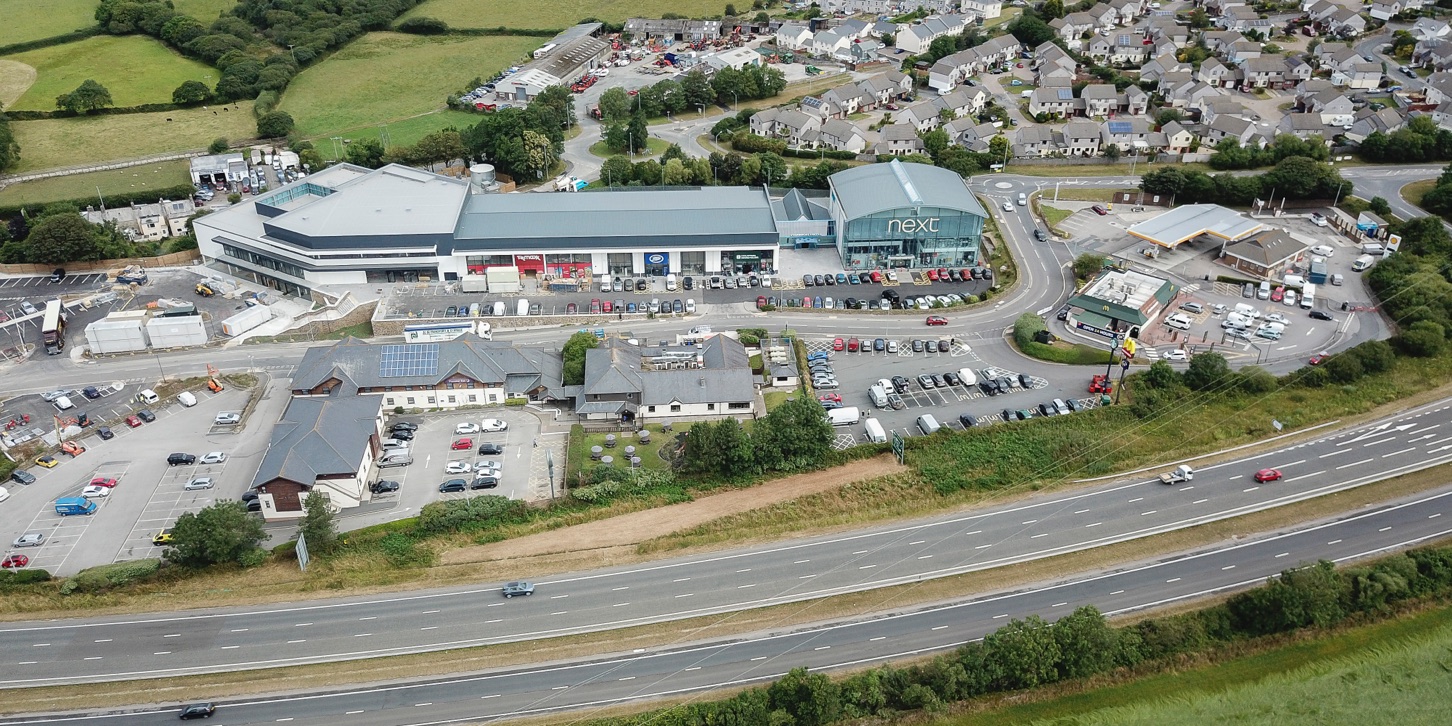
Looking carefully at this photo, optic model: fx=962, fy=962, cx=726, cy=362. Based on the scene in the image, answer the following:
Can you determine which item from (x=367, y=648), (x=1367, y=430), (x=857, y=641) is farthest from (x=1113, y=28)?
(x=367, y=648)

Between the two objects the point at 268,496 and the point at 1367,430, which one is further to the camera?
the point at 1367,430

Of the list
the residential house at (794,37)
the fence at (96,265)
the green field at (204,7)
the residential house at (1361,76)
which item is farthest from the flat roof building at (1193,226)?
the green field at (204,7)

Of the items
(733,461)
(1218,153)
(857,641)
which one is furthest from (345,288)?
(1218,153)

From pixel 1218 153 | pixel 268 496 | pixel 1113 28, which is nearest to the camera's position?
pixel 268 496

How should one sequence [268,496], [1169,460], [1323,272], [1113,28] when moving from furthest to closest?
[1113,28], [1323,272], [1169,460], [268,496]

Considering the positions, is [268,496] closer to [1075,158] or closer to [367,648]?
[367,648]

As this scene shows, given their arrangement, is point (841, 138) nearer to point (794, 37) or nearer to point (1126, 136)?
point (1126, 136)
